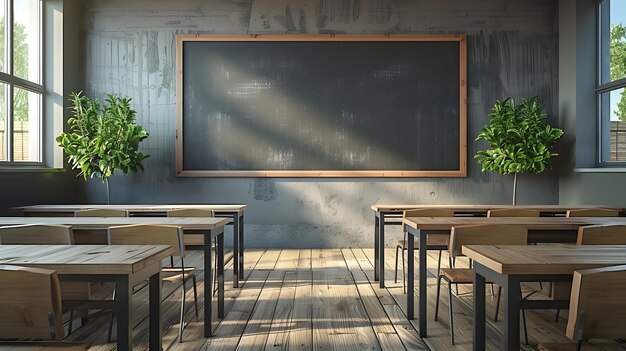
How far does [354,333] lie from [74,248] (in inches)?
71.5

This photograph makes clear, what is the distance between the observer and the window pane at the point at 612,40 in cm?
624

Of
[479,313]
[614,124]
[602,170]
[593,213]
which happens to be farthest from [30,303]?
[614,124]

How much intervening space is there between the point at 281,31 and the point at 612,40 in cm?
427

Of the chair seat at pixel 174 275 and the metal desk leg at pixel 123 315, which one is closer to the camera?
the metal desk leg at pixel 123 315

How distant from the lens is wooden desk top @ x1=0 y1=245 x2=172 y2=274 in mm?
1700

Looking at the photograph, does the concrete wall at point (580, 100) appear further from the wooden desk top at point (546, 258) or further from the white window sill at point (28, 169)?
the white window sill at point (28, 169)

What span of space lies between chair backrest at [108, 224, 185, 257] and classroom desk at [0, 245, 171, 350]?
0.74 metres

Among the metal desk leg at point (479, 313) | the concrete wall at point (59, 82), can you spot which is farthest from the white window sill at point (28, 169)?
the metal desk leg at point (479, 313)

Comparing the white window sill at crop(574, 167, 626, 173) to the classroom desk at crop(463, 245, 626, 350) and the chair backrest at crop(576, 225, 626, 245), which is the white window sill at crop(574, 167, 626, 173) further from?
the classroom desk at crop(463, 245, 626, 350)

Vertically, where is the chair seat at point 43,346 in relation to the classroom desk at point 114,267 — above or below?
below

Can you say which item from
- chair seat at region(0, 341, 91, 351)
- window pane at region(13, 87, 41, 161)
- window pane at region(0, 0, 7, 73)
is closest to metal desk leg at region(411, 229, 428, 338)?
chair seat at region(0, 341, 91, 351)

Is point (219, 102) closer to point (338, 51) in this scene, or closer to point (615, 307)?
point (338, 51)

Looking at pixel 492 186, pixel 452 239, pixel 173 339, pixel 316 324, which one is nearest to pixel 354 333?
pixel 316 324

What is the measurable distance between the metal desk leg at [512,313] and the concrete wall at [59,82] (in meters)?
5.78
